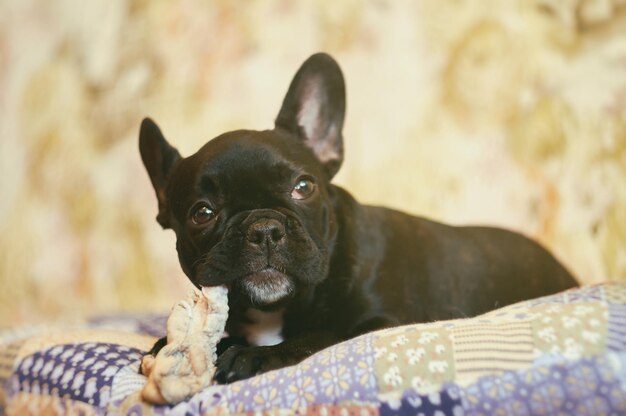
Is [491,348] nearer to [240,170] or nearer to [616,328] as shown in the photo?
[616,328]

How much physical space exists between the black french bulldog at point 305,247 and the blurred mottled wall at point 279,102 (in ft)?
2.48

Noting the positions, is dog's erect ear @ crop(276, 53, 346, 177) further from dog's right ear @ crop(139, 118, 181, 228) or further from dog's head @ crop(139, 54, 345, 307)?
dog's right ear @ crop(139, 118, 181, 228)

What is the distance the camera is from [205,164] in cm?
162

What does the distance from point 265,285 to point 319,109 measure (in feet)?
2.06

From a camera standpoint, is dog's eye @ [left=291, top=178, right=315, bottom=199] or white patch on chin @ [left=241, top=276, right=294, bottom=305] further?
dog's eye @ [left=291, top=178, right=315, bottom=199]

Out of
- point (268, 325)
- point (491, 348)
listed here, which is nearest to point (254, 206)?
point (268, 325)

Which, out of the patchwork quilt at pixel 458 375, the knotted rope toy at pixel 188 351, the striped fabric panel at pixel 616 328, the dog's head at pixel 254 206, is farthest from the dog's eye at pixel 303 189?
the striped fabric panel at pixel 616 328

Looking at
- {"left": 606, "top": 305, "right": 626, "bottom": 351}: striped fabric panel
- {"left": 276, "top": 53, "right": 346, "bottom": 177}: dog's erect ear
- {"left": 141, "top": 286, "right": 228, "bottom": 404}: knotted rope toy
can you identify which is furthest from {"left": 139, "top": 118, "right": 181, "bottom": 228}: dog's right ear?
{"left": 606, "top": 305, "right": 626, "bottom": 351}: striped fabric panel

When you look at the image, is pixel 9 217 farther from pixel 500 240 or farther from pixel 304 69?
pixel 500 240

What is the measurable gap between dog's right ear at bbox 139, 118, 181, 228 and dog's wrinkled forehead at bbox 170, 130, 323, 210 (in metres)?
0.18

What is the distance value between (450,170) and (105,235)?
1.53m

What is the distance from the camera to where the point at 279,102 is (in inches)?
124

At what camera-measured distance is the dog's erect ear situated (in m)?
1.92

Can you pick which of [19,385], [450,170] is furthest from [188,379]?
[450,170]
